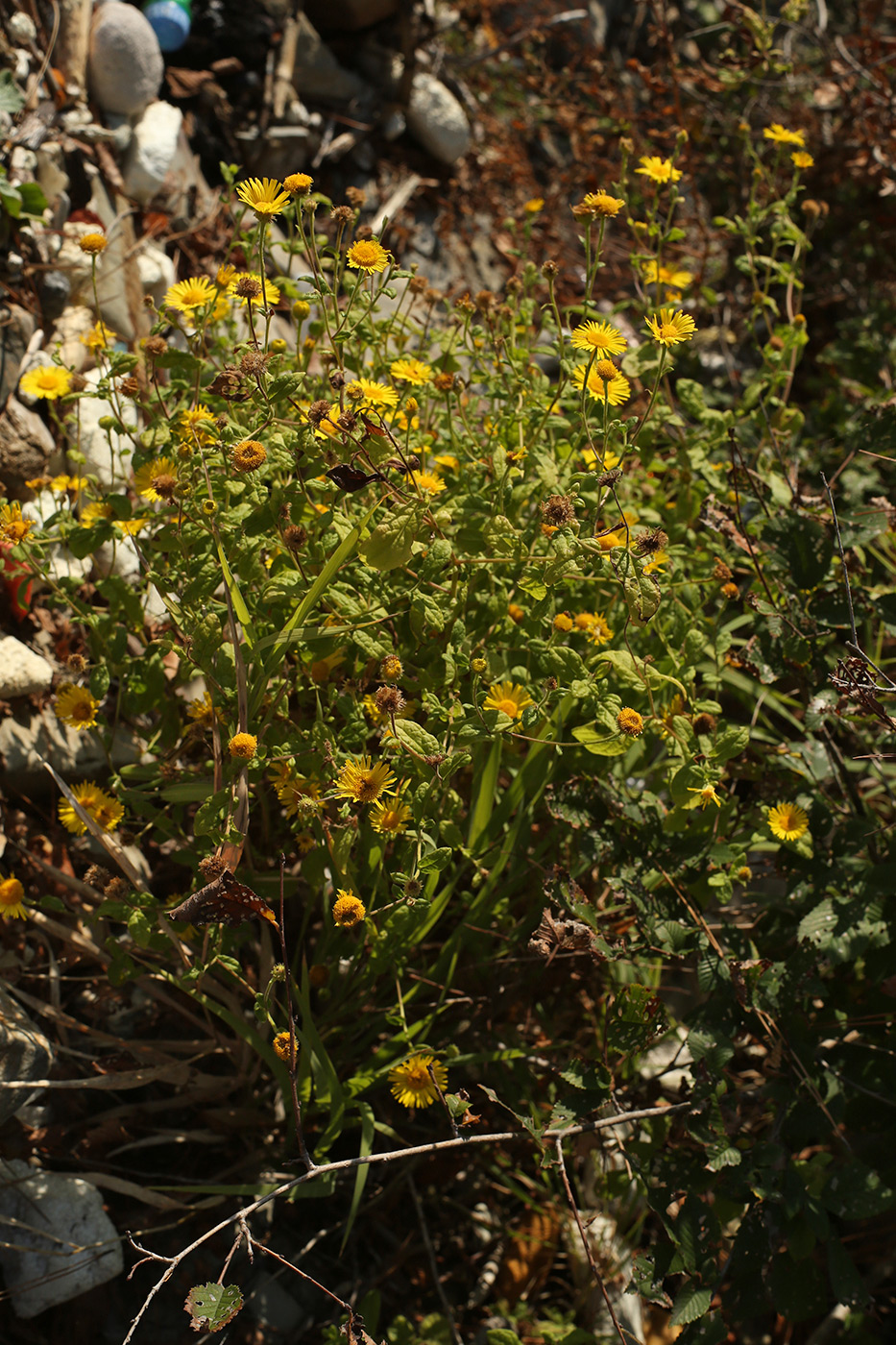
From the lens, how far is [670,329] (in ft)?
4.75

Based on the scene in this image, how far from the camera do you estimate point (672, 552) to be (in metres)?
1.74

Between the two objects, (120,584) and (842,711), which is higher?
(120,584)

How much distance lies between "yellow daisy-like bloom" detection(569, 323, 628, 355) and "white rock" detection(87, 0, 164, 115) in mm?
1827

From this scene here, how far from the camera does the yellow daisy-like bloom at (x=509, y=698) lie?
1529 mm

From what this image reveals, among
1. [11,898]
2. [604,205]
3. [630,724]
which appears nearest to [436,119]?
[604,205]

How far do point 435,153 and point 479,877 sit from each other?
3.09m

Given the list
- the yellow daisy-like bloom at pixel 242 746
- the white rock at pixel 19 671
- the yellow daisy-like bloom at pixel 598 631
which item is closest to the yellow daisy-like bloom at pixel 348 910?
the yellow daisy-like bloom at pixel 242 746

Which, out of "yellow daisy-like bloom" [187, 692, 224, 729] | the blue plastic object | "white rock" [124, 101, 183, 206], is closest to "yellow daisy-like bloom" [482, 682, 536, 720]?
"yellow daisy-like bloom" [187, 692, 224, 729]

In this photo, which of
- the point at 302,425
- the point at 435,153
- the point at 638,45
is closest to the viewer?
the point at 302,425

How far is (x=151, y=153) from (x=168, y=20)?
48cm

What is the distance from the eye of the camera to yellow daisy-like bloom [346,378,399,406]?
4.75 feet

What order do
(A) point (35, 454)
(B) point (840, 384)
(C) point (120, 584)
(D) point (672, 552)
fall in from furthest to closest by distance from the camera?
(B) point (840, 384) < (A) point (35, 454) < (D) point (672, 552) < (C) point (120, 584)

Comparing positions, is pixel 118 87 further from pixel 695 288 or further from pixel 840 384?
pixel 840 384

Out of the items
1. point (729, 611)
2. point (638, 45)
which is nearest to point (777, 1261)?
point (729, 611)
